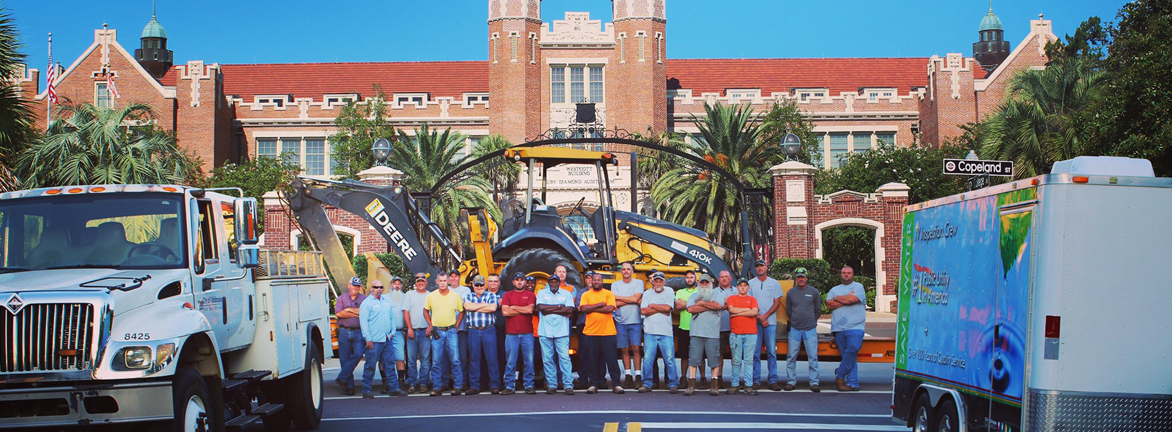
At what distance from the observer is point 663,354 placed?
50.2ft

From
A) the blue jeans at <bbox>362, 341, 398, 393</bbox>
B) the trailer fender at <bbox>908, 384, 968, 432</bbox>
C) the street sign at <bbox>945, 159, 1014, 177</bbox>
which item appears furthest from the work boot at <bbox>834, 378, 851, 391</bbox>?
the blue jeans at <bbox>362, 341, 398, 393</bbox>

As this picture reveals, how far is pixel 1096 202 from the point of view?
24.8ft

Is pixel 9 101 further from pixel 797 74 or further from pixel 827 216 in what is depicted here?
pixel 797 74

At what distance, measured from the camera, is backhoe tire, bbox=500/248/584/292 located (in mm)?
17141

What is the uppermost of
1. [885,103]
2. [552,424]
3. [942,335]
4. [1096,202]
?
[885,103]

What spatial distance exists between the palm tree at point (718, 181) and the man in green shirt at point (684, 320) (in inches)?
709

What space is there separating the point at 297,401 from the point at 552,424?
97.5 inches

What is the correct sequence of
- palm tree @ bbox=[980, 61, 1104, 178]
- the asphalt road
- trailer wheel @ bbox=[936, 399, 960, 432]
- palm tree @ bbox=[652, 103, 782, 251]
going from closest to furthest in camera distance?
trailer wheel @ bbox=[936, 399, 960, 432] < the asphalt road < palm tree @ bbox=[980, 61, 1104, 178] < palm tree @ bbox=[652, 103, 782, 251]

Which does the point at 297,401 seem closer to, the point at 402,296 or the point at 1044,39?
the point at 402,296

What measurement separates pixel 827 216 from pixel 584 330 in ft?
68.6

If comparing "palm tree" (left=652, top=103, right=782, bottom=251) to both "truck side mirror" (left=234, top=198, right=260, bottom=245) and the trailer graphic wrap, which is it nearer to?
the trailer graphic wrap

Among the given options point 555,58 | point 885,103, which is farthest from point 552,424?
point 885,103

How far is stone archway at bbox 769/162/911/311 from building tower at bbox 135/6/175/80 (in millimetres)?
48046

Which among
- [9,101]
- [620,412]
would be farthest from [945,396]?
[9,101]
